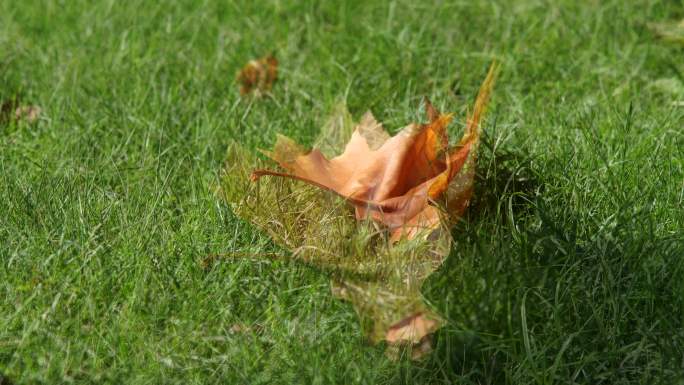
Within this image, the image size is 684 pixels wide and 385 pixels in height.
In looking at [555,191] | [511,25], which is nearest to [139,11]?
[511,25]

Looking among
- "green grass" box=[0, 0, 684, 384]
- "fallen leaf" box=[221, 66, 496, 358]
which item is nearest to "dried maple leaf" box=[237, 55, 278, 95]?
"green grass" box=[0, 0, 684, 384]

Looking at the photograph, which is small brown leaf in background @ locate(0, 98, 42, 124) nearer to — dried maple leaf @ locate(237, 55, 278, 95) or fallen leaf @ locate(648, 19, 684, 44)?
dried maple leaf @ locate(237, 55, 278, 95)

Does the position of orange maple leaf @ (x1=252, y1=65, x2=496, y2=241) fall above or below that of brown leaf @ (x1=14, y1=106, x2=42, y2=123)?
above

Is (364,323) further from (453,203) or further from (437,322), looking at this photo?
(453,203)

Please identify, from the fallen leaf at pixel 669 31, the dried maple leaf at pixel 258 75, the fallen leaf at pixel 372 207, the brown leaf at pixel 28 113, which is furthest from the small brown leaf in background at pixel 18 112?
the fallen leaf at pixel 669 31

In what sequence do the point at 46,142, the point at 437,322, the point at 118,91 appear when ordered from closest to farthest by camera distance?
the point at 437,322 → the point at 46,142 → the point at 118,91
